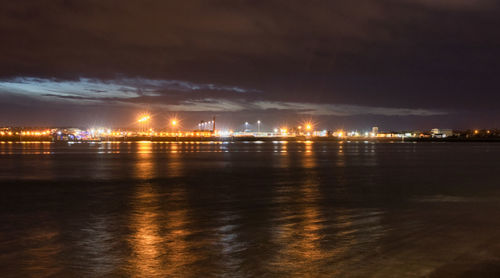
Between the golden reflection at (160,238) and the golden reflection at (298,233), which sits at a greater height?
the golden reflection at (160,238)

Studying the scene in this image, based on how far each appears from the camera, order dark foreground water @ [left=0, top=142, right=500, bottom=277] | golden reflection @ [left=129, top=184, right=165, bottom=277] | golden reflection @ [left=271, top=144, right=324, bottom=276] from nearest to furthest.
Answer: golden reflection @ [left=129, top=184, right=165, bottom=277], dark foreground water @ [left=0, top=142, right=500, bottom=277], golden reflection @ [left=271, top=144, right=324, bottom=276]

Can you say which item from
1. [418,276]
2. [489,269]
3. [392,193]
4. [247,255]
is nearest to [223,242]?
[247,255]

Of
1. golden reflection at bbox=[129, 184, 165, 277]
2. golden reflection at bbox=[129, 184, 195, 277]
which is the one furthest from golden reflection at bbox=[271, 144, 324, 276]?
golden reflection at bbox=[129, 184, 165, 277]

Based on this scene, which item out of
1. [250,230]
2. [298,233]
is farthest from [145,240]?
[298,233]

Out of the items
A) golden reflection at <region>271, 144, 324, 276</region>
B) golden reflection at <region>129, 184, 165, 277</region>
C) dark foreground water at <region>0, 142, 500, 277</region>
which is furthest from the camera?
golden reflection at <region>271, 144, 324, 276</region>

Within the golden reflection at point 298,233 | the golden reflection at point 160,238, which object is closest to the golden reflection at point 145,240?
the golden reflection at point 160,238

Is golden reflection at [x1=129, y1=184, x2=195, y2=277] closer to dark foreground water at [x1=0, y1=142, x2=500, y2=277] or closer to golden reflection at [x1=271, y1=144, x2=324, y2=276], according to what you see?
dark foreground water at [x1=0, y1=142, x2=500, y2=277]

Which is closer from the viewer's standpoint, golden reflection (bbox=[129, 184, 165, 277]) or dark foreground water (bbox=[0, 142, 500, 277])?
golden reflection (bbox=[129, 184, 165, 277])

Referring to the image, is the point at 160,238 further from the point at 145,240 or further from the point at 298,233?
the point at 298,233

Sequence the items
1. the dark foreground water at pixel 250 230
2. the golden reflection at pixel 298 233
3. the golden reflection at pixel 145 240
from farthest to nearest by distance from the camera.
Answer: the golden reflection at pixel 298 233, the dark foreground water at pixel 250 230, the golden reflection at pixel 145 240

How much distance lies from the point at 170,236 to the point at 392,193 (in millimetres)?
9836

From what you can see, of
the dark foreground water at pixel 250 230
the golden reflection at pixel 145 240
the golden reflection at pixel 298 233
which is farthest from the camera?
the golden reflection at pixel 298 233

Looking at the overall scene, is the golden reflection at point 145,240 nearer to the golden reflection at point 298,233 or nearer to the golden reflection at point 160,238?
the golden reflection at point 160,238

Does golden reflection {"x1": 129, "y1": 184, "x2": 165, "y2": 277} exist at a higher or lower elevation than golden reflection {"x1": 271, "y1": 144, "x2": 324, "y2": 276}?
higher
